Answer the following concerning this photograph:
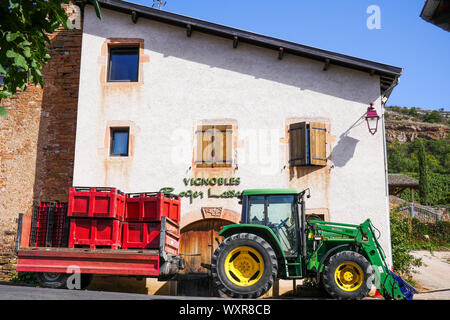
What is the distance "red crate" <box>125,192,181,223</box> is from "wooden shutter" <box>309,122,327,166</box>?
13.4 feet

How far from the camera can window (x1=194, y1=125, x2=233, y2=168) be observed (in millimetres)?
13023

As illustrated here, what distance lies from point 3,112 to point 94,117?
7376mm

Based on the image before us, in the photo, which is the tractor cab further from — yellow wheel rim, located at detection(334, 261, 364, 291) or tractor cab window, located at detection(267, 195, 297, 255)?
yellow wheel rim, located at detection(334, 261, 364, 291)

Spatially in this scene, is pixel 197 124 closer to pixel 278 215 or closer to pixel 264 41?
pixel 264 41

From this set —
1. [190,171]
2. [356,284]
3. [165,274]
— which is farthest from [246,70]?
[356,284]

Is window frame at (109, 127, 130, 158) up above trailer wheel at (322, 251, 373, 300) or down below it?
above

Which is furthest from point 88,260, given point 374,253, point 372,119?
point 372,119

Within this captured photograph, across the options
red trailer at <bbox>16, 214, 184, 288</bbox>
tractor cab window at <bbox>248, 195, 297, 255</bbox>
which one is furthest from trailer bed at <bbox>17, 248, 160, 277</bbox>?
tractor cab window at <bbox>248, 195, 297, 255</bbox>

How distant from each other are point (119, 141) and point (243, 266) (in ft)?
21.5

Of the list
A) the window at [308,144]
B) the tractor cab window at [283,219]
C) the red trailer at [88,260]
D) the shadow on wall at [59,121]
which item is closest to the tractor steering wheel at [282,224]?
the tractor cab window at [283,219]

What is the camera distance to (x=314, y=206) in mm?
12508

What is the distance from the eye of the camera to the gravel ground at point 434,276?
40.4 ft

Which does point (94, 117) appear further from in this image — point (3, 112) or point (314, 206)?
point (3, 112)

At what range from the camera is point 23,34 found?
664 cm
